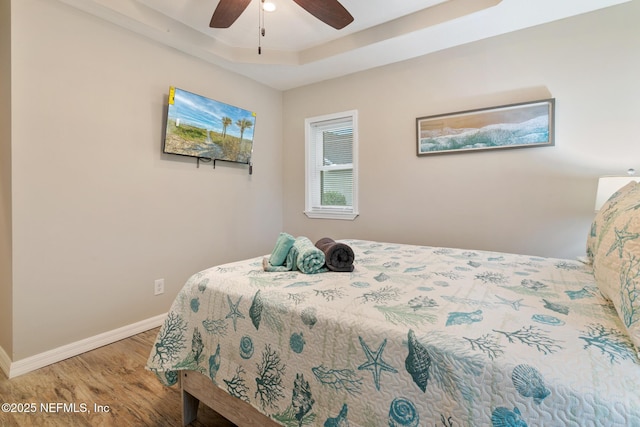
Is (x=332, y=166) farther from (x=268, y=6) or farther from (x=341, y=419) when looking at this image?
(x=341, y=419)

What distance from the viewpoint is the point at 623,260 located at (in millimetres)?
908

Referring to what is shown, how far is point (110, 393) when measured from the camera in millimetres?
1632

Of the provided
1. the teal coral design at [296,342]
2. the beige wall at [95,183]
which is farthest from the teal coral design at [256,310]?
the beige wall at [95,183]

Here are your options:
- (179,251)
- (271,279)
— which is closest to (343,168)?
(179,251)

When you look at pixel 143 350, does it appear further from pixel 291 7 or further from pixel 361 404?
pixel 291 7

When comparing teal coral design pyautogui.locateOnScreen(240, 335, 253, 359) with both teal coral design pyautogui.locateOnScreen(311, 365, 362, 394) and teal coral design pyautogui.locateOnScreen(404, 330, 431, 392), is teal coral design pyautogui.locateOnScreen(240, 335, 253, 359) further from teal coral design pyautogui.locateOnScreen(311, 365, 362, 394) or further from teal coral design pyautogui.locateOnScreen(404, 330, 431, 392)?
teal coral design pyautogui.locateOnScreen(404, 330, 431, 392)

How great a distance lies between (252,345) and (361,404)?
0.46 meters

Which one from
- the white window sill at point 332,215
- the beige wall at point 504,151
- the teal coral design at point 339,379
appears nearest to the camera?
the teal coral design at point 339,379

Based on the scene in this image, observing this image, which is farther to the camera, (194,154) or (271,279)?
(194,154)

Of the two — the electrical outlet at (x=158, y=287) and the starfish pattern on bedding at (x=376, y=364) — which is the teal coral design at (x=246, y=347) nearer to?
the starfish pattern on bedding at (x=376, y=364)

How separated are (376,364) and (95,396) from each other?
1.67 meters

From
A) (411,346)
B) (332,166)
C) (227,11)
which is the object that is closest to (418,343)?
(411,346)

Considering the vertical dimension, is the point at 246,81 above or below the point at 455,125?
above

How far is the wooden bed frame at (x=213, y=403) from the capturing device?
44.8 inches
